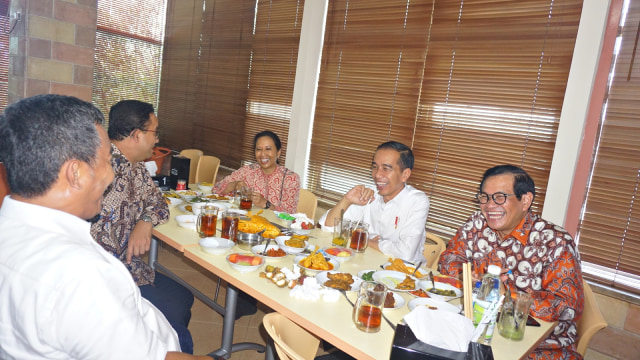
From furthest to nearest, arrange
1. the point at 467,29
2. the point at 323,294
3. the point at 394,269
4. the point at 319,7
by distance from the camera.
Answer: the point at 319,7
the point at 467,29
the point at 394,269
the point at 323,294

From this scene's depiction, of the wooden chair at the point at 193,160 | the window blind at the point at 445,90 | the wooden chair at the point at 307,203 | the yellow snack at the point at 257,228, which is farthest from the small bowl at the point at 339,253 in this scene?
the wooden chair at the point at 193,160

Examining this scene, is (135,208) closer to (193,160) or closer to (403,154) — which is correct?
(403,154)

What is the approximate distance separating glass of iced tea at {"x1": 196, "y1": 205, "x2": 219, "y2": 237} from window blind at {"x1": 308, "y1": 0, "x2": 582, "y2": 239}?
1960 mm

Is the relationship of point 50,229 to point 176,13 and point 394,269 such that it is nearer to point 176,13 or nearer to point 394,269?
point 394,269

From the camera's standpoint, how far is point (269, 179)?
3.50m

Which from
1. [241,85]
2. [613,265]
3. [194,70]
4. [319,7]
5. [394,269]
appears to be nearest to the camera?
[394,269]

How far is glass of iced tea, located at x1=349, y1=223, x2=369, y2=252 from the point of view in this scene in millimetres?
2191

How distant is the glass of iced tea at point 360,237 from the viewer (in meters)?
2.19

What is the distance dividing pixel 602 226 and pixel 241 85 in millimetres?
3995

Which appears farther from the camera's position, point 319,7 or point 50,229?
point 319,7

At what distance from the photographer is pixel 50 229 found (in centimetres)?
93

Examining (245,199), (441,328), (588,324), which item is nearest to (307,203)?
(245,199)

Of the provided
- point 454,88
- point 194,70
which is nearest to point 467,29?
point 454,88

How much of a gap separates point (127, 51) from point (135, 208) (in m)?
4.43
